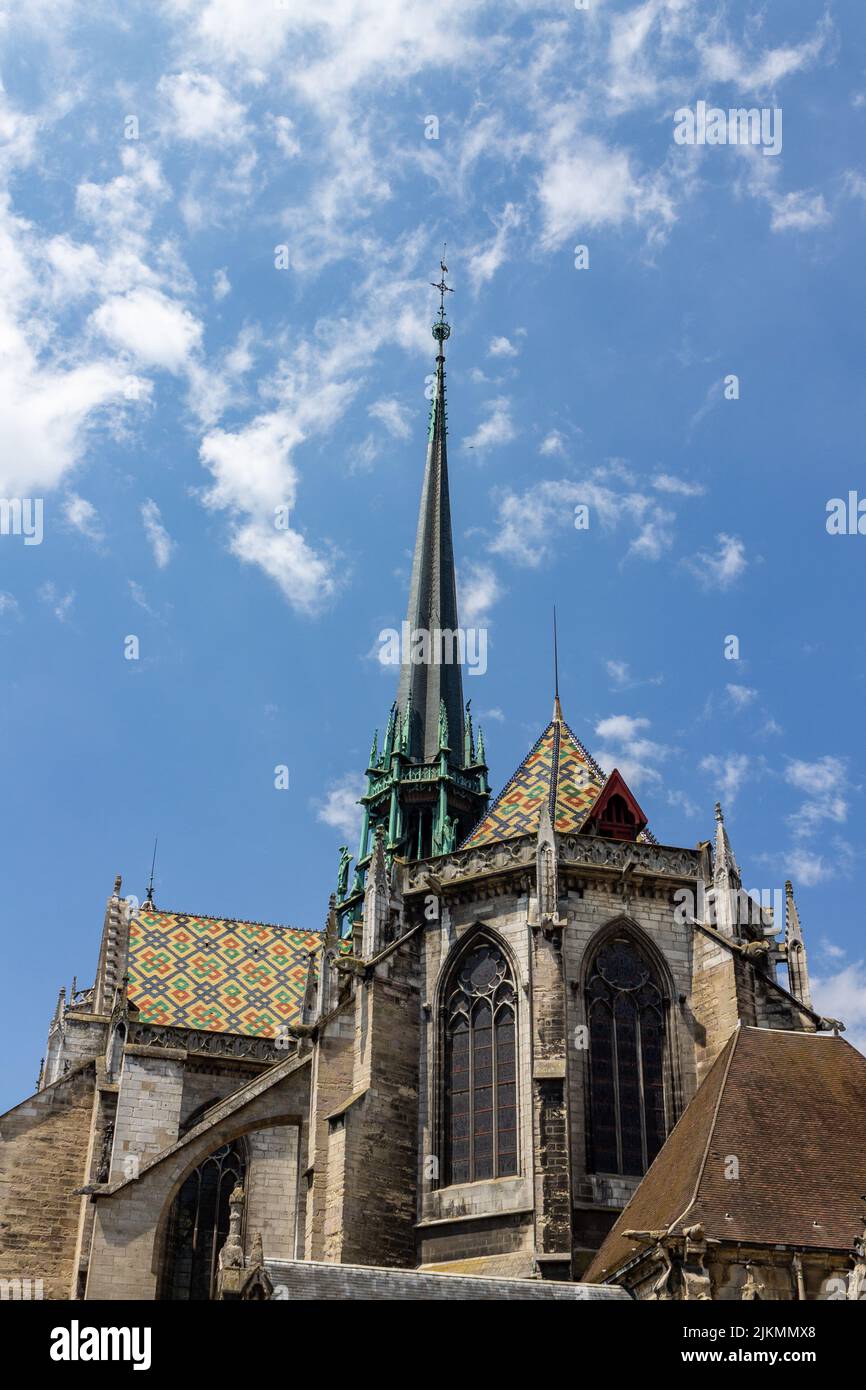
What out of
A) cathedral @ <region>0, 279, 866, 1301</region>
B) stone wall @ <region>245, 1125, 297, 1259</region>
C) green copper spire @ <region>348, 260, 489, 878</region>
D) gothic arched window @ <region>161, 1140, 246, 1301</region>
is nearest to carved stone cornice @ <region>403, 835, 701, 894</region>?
cathedral @ <region>0, 279, 866, 1301</region>

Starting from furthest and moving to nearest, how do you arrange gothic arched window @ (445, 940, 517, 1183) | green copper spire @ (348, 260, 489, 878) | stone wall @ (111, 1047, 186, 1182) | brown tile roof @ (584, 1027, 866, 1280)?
1. green copper spire @ (348, 260, 489, 878)
2. stone wall @ (111, 1047, 186, 1182)
3. gothic arched window @ (445, 940, 517, 1183)
4. brown tile roof @ (584, 1027, 866, 1280)

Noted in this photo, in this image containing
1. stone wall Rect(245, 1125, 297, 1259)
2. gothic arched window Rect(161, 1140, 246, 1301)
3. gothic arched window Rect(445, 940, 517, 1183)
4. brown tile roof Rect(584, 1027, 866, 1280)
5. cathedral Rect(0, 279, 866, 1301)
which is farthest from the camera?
gothic arched window Rect(161, 1140, 246, 1301)

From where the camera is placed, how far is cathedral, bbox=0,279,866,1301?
50.8 ft

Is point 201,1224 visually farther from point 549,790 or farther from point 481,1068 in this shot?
point 549,790

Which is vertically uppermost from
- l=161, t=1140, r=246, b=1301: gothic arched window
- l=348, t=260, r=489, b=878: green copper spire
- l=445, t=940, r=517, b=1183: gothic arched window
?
l=348, t=260, r=489, b=878: green copper spire

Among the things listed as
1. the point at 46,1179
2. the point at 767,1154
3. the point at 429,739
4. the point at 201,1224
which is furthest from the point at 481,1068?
the point at 429,739

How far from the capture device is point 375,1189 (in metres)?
19.8

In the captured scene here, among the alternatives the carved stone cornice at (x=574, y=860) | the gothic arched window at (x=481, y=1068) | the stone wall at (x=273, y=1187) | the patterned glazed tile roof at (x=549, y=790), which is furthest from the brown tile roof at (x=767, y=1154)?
the stone wall at (x=273, y=1187)

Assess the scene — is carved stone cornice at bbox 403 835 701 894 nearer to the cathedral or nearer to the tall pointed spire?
the cathedral

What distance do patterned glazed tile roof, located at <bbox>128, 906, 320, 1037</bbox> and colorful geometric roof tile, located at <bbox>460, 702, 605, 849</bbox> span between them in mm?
6498

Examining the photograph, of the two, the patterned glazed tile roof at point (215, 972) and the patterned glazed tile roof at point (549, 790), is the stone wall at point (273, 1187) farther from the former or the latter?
the patterned glazed tile roof at point (549, 790)

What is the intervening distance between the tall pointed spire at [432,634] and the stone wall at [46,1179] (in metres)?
17.9
